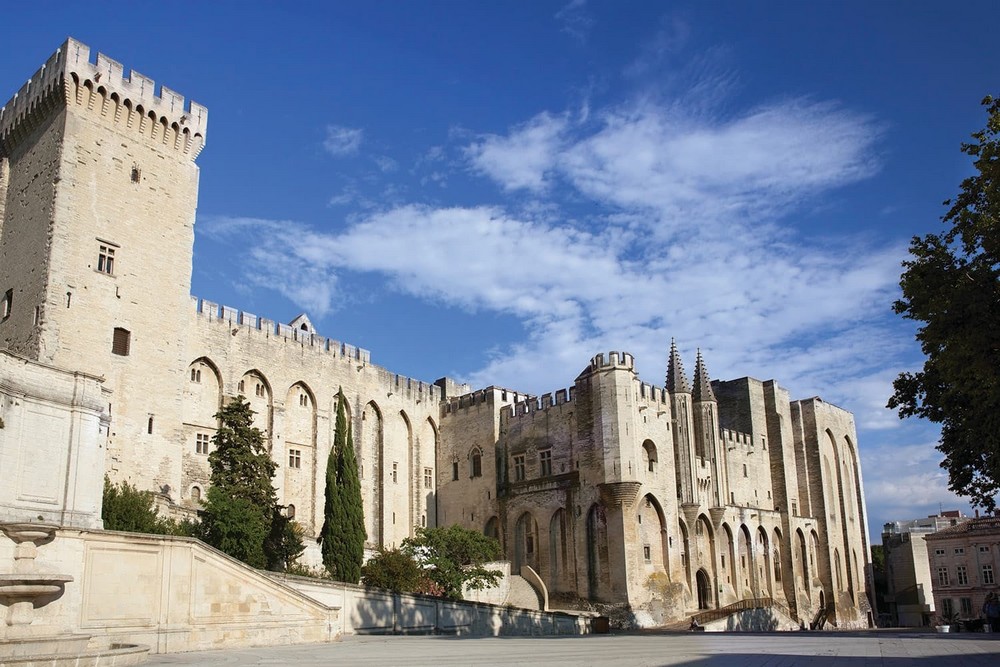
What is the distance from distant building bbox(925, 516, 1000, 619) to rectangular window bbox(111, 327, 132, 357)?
46694mm

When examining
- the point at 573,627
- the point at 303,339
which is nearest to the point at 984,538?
the point at 573,627

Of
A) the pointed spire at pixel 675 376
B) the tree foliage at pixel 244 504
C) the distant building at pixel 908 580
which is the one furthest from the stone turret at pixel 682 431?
the distant building at pixel 908 580

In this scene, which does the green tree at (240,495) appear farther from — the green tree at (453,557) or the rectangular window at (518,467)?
the rectangular window at (518,467)

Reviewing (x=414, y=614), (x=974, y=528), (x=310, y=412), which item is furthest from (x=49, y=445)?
(x=974, y=528)

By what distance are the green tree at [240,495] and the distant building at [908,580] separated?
1998 inches

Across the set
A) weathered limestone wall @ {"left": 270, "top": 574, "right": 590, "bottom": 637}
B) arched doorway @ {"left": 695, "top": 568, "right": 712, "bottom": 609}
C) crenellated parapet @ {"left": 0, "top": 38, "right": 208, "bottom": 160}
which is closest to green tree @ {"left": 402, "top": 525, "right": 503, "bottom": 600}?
weathered limestone wall @ {"left": 270, "top": 574, "right": 590, "bottom": 637}

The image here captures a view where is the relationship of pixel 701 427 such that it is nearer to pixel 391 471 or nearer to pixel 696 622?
pixel 696 622

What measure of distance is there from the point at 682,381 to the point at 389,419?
12950mm

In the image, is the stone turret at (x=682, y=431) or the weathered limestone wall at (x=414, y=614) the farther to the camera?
the stone turret at (x=682, y=431)

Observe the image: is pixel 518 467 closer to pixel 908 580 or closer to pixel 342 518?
pixel 342 518

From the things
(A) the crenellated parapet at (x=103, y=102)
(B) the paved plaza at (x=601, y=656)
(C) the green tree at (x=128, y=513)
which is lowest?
(B) the paved plaza at (x=601, y=656)

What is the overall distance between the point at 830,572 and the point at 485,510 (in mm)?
19762

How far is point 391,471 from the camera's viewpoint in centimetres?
3822

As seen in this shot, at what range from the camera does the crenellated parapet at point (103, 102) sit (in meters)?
26.7
